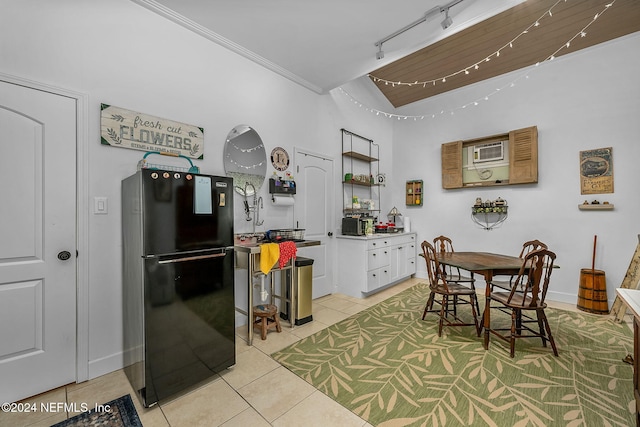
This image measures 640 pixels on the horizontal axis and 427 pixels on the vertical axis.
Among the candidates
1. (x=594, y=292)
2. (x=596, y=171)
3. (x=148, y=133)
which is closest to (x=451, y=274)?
(x=594, y=292)

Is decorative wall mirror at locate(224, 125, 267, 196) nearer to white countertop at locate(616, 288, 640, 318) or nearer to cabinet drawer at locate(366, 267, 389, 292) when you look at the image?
cabinet drawer at locate(366, 267, 389, 292)

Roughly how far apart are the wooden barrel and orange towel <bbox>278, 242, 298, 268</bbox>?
12.4 ft

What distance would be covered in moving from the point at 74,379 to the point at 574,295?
564 cm

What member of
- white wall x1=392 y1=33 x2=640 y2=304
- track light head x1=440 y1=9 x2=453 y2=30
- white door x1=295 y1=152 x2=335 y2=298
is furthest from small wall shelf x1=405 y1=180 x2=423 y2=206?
track light head x1=440 y1=9 x2=453 y2=30

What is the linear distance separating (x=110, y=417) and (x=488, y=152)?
538cm

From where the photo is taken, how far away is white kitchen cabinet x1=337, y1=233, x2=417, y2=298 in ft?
12.8

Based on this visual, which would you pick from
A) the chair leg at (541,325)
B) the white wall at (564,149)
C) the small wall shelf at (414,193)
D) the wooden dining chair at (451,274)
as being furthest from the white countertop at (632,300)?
the small wall shelf at (414,193)

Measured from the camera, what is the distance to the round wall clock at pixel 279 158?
3381 mm

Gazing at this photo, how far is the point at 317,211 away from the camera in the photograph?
398 cm

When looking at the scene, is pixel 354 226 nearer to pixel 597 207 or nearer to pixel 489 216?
pixel 489 216

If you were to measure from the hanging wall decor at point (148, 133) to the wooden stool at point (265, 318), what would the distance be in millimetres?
1705

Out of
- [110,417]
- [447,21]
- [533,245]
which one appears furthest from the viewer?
[533,245]

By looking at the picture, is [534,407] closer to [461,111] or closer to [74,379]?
[74,379]

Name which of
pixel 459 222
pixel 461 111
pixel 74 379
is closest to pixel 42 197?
pixel 74 379
